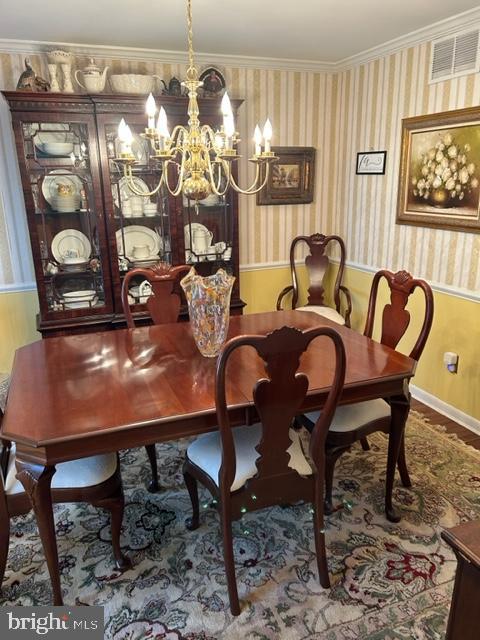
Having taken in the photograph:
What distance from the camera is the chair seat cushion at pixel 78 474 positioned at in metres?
1.74

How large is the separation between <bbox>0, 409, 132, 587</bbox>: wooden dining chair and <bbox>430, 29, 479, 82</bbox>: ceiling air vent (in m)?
2.88

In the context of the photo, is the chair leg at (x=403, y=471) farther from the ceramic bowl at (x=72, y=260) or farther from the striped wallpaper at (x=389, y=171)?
the ceramic bowl at (x=72, y=260)

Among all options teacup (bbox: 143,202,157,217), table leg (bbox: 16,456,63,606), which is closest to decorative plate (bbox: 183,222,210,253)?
teacup (bbox: 143,202,157,217)

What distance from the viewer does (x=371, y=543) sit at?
203 centimetres

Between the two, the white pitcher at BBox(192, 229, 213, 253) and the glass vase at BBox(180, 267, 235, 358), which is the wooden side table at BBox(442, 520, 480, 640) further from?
the white pitcher at BBox(192, 229, 213, 253)

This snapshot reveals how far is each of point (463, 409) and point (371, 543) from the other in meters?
1.40

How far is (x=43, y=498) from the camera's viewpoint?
1.59 m

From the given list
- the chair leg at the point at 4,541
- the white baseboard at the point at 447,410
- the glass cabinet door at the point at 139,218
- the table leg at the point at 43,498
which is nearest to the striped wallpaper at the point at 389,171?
the white baseboard at the point at 447,410

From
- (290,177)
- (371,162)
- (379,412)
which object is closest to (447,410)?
(379,412)

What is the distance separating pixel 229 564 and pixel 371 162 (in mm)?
3034

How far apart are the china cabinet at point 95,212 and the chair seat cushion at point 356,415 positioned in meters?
1.65

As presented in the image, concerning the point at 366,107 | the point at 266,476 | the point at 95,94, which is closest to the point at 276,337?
the point at 266,476

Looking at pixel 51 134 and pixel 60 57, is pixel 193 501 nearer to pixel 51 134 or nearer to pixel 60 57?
pixel 51 134

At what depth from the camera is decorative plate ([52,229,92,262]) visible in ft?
10.6
